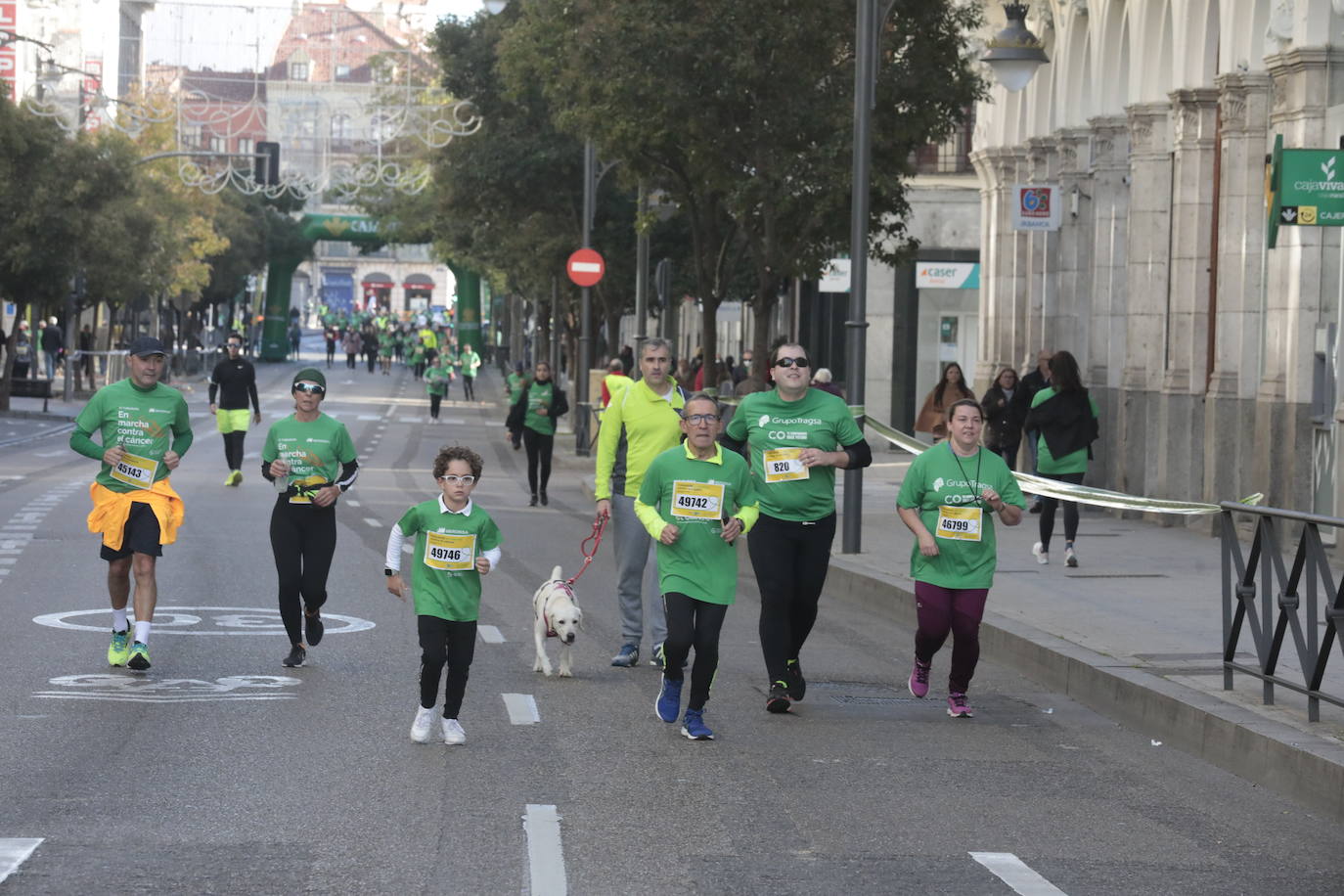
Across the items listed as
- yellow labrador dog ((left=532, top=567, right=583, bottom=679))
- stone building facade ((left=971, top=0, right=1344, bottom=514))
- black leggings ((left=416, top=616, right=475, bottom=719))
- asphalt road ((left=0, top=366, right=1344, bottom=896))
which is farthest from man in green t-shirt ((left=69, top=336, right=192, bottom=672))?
stone building facade ((left=971, top=0, right=1344, bottom=514))

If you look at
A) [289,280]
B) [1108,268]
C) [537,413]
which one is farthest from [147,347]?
[289,280]

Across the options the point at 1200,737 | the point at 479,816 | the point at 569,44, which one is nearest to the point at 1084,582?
the point at 1200,737

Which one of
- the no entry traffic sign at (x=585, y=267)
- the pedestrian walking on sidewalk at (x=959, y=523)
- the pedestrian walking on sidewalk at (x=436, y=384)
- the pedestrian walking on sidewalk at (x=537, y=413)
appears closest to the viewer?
the pedestrian walking on sidewalk at (x=959, y=523)

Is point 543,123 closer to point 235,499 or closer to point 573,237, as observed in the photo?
point 573,237

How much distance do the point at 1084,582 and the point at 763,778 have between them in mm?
7838

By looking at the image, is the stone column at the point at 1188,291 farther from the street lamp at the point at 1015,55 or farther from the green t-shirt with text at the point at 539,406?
the green t-shirt with text at the point at 539,406

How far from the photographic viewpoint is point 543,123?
140ft

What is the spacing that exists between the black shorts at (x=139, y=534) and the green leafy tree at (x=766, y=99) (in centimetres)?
1350

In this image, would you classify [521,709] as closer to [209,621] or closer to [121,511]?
[121,511]

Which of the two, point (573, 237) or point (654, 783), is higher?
point (573, 237)

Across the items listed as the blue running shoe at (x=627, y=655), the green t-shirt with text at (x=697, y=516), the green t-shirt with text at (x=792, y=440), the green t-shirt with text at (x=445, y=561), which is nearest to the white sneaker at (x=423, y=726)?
the green t-shirt with text at (x=445, y=561)

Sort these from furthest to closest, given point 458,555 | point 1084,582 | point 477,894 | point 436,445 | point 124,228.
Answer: point 124,228
point 436,445
point 1084,582
point 458,555
point 477,894

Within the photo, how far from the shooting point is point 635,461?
11.9 metres

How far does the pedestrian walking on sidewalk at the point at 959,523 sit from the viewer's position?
1042 cm
